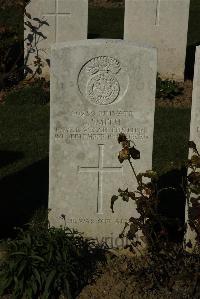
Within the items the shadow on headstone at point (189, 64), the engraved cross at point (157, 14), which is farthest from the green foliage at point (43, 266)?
the shadow on headstone at point (189, 64)

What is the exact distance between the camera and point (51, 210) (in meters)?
6.22

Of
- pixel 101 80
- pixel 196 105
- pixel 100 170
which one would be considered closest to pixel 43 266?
pixel 100 170

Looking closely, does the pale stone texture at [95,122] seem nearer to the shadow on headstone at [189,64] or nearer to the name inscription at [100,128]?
the name inscription at [100,128]

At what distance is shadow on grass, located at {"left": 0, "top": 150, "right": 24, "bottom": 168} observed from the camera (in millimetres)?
8586

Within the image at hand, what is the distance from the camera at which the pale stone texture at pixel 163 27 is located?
12.2 m

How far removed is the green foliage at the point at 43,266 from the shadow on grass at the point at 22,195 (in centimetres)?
96

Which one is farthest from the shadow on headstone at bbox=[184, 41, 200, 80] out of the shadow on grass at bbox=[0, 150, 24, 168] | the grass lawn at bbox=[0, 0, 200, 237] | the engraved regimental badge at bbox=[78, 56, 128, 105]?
the engraved regimental badge at bbox=[78, 56, 128, 105]

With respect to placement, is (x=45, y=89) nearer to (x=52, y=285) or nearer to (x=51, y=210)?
(x=51, y=210)

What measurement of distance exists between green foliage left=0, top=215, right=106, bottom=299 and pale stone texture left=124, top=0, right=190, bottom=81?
285 inches

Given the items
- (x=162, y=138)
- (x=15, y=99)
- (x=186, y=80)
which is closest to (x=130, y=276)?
(x=162, y=138)

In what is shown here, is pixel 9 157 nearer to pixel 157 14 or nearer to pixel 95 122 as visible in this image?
pixel 95 122

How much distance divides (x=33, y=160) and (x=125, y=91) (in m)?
3.08

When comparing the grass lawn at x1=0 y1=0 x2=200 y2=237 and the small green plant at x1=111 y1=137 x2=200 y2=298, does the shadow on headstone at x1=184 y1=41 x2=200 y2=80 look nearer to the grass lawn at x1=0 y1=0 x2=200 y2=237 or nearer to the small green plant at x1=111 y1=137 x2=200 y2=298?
the grass lawn at x1=0 y1=0 x2=200 y2=237

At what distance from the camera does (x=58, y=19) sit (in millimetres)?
12000
